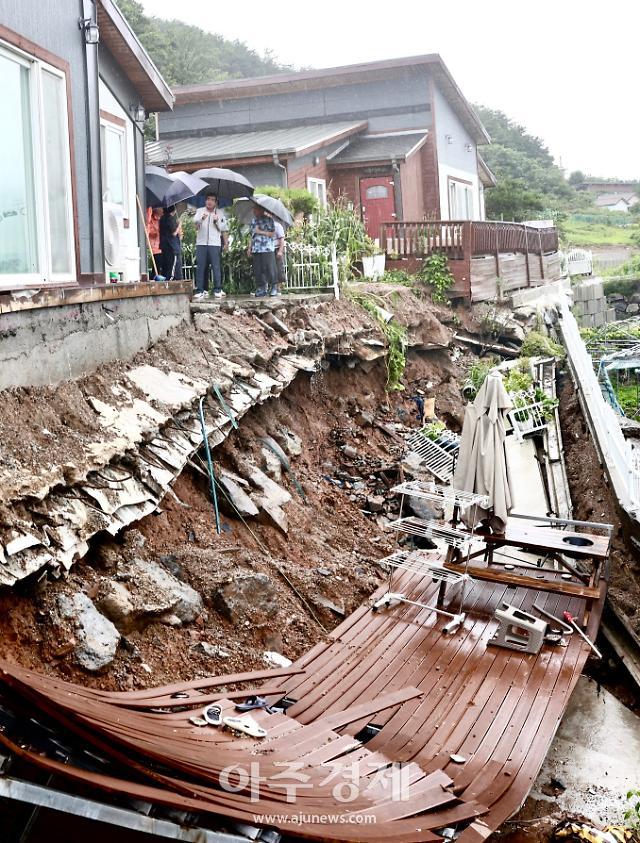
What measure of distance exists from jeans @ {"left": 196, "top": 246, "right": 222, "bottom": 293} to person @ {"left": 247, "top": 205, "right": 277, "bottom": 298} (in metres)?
0.65

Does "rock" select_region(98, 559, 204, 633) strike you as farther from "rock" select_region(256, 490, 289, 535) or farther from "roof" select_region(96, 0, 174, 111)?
"roof" select_region(96, 0, 174, 111)

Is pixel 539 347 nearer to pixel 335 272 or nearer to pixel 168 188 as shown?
pixel 335 272

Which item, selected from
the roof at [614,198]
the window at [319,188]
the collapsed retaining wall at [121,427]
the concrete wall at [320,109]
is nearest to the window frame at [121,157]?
the collapsed retaining wall at [121,427]

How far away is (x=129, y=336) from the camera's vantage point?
29.8 ft

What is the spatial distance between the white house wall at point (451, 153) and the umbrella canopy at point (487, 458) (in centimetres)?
1910

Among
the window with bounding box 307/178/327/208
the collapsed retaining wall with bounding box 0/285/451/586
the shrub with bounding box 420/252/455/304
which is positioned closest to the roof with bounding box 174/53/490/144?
the window with bounding box 307/178/327/208

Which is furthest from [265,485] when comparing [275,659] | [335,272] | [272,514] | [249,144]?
[249,144]

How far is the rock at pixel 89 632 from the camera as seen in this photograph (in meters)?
5.43

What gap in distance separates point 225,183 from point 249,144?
9.69 meters

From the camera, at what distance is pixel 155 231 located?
43.3 ft

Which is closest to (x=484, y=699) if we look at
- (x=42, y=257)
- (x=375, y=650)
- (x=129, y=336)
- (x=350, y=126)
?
(x=375, y=650)

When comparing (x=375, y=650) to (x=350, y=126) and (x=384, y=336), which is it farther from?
(x=350, y=126)

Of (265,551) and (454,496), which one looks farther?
(454,496)

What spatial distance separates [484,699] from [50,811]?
4.10 meters
